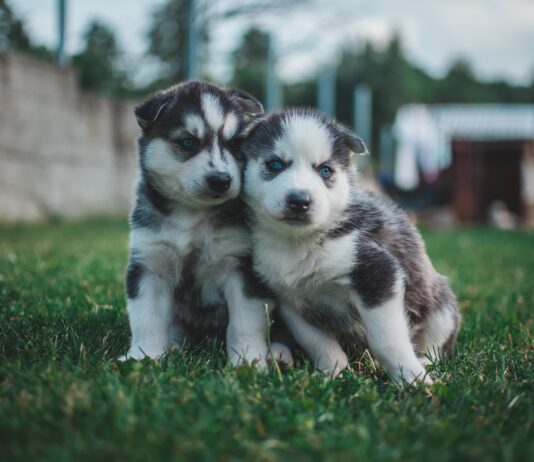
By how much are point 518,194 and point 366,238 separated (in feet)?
47.9

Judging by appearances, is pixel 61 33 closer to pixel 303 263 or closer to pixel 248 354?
pixel 303 263

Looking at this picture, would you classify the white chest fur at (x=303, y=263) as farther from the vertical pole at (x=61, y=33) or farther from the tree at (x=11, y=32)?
the vertical pole at (x=61, y=33)

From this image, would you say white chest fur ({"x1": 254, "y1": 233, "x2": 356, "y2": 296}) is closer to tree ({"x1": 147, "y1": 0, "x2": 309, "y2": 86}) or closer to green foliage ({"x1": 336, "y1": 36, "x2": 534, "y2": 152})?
tree ({"x1": 147, "y1": 0, "x2": 309, "y2": 86})

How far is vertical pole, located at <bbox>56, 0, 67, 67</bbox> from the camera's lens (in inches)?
393

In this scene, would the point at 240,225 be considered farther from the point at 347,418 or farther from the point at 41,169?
the point at 41,169

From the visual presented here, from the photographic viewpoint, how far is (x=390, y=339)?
273 centimetres

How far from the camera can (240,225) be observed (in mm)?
3207

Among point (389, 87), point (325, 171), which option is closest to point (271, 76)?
point (325, 171)

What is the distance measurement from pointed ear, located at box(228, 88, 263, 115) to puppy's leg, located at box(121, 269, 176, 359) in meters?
1.12

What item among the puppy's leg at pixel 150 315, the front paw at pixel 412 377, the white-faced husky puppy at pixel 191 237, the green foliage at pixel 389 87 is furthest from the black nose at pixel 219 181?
the green foliage at pixel 389 87

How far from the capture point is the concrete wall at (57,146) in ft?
31.8

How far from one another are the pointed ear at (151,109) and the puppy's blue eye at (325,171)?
97cm

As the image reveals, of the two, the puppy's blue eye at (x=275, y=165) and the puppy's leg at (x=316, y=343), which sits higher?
the puppy's blue eye at (x=275, y=165)

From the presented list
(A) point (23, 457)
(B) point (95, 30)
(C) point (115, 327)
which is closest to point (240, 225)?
(C) point (115, 327)
